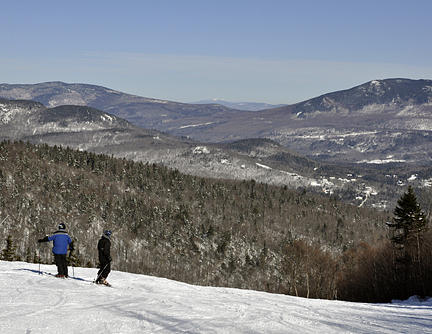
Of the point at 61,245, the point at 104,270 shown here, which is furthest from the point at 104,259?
the point at 61,245

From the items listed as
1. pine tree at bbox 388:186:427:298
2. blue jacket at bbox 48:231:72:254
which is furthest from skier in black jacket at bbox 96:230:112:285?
pine tree at bbox 388:186:427:298

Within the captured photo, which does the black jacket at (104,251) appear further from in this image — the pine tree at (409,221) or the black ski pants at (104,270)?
the pine tree at (409,221)

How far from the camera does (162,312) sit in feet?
56.4

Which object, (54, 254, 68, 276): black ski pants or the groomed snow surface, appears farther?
(54, 254, 68, 276): black ski pants

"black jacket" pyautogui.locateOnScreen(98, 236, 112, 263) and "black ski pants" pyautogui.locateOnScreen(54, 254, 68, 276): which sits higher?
"black jacket" pyautogui.locateOnScreen(98, 236, 112, 263)

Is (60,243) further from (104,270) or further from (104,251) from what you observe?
(104,270)

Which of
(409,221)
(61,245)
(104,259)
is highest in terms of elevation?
(61,245)

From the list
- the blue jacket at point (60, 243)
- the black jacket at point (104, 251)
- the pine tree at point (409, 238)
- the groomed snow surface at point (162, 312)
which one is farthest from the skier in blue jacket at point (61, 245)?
the pine tree at point (409, 238)

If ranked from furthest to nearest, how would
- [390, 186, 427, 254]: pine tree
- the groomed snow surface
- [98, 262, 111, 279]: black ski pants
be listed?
[390, 186, 427, 254]: pine tree
[98, 262, 111, 279]: black ski pants
the groomed snow surface

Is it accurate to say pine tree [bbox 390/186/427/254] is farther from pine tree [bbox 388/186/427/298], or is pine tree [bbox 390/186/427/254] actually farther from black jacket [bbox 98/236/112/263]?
black jacket [bbox 98/236/112/263]

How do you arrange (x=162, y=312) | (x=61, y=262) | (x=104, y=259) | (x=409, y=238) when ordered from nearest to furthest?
1. (x=162, y=312)
2. (x=104, y=259)
3. (x=61, y=262)
4. (x=409, y=238)

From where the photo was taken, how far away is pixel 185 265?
189 meters

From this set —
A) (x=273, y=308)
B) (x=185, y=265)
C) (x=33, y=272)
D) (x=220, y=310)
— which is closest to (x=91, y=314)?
(x=220, y=310)

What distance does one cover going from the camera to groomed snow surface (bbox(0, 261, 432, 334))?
15.0 m
